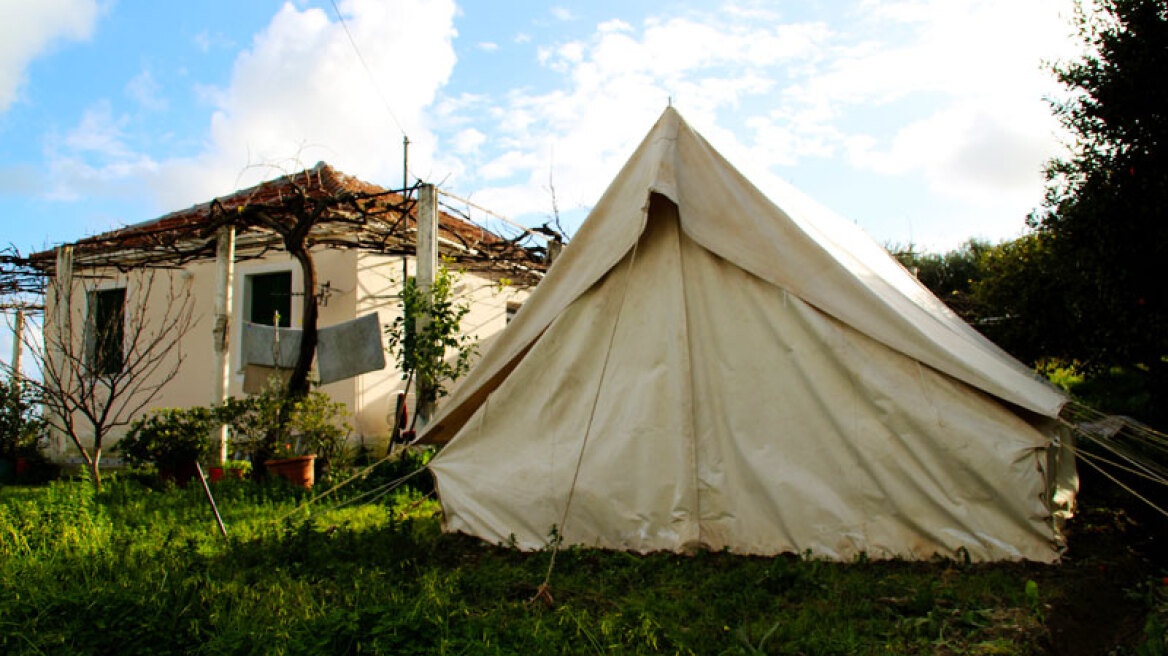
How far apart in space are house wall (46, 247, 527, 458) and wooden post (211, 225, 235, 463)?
8.6 inches

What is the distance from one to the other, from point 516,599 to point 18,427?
8715 millimetres

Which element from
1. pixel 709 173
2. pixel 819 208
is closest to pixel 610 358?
pixel 709 173

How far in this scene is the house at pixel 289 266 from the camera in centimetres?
797

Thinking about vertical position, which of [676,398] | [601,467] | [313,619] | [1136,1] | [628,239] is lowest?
[313,619]

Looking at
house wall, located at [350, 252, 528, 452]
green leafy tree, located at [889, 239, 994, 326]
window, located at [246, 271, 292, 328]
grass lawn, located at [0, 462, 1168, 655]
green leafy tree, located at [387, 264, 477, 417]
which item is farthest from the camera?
green leafy tree, located at [889, 239, 994, 326]

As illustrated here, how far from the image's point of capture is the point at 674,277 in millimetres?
4168

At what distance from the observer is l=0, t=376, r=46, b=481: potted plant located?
28.5ft

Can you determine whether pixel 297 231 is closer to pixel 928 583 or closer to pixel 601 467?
pixel 601 467

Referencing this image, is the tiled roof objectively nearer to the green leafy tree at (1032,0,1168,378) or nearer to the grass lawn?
the grass lawn

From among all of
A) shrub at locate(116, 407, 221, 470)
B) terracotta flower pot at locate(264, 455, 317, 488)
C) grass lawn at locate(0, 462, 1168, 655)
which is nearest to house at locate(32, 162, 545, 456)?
shrub at locate(116, 407, 221, 470)

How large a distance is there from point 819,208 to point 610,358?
3277 mm

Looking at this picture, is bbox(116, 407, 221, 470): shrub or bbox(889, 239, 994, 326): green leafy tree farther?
bbox(889, 239, 994, 326): green leafy tree

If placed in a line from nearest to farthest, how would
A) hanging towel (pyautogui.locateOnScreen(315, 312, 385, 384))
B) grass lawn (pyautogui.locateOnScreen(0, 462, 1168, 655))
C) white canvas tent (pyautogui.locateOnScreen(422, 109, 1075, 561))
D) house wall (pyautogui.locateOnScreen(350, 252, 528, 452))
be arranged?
grass lawn (pyautogui.locateOnScreen(0, 462, 1168, 655)) < white canvas tent (pyautogui.locateOnScreen(422, 109, 1075, 561)) < hanging towel (pyautogui.locateOnScreen(315, 312, 385, 384)) < house wall (pyautogui.locateOnScreen(350, 252, 528, 452))

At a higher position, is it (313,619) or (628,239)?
(628,239)
